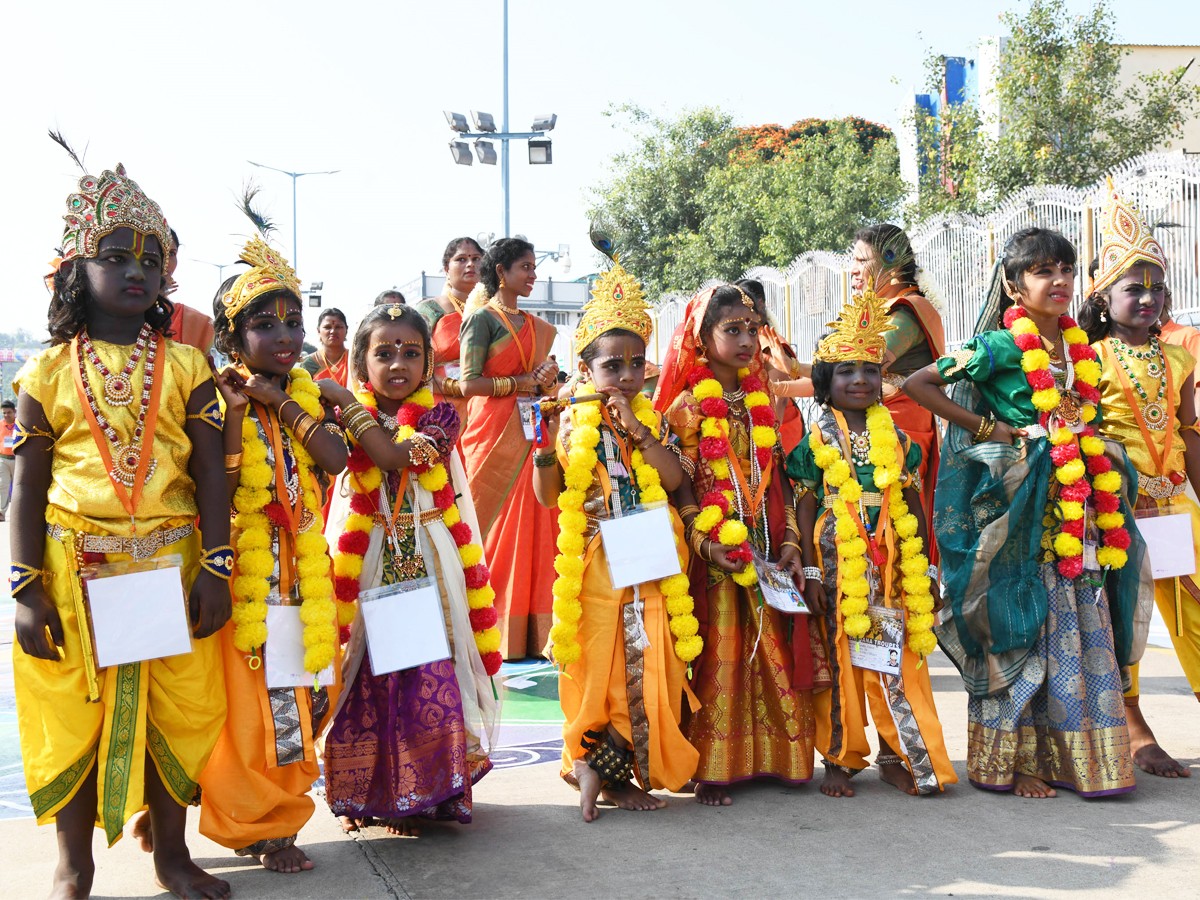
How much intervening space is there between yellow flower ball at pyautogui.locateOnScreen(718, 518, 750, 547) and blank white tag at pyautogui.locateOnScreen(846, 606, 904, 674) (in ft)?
1.88

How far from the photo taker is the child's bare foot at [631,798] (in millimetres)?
4297

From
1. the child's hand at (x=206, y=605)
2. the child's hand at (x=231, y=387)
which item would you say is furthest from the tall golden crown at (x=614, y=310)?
the child's hand at (x=206, y=605)

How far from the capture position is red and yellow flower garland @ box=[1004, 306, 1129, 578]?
4387mm

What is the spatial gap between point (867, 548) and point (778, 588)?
0.38 meters

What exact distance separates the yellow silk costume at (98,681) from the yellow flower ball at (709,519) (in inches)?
73.5

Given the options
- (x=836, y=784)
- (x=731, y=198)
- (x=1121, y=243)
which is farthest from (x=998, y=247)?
(x=731, y=198)

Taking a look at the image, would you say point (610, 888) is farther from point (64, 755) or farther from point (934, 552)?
point (934, 552)

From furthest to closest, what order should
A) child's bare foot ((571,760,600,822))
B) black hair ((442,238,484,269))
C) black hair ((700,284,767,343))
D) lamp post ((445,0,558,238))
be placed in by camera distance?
lamp post ((445,0,558,238)) < black hair ((442,238,484,269)) < black hair ((700,284,767,343)) < child's bare foot ((571,760,600,822))

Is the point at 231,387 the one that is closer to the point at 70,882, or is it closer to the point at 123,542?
the point at 123,542

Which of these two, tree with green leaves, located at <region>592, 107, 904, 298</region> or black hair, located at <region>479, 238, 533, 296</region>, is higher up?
tree with green leaves, located at <region>592, 107, 904, 298</region>

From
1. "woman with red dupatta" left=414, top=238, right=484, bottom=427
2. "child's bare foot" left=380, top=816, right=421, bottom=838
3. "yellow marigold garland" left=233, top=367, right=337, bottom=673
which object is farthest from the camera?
"woman with red dupatta" left=414, top=238, right=484, bottom=427

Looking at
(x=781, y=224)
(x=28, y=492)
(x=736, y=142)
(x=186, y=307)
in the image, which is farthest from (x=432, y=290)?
(x=28, y=492)

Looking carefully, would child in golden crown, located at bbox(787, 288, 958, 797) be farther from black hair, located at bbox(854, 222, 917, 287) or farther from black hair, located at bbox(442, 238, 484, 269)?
black hair, located at bbox(442, 238, 484, 269)

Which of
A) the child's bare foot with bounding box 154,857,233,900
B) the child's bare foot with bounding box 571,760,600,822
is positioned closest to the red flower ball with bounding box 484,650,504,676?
the child's bare foot with bounding box 571,760,600,822
